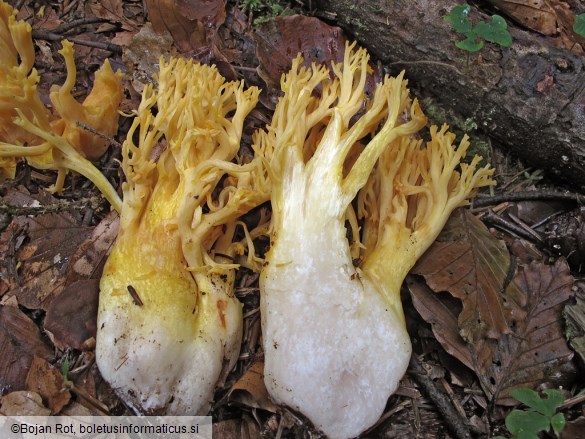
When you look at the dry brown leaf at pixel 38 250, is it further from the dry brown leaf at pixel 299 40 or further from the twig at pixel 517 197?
the twig at pixel 517 197

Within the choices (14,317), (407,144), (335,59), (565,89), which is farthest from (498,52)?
(14,317)

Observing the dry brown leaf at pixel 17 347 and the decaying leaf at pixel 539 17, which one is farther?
the decaying leaf at pixel 539 17

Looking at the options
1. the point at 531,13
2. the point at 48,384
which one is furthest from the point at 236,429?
the point at 531,13

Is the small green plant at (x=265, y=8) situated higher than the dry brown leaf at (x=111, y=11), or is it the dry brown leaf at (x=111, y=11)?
the small green plant at (x=265, y=8)

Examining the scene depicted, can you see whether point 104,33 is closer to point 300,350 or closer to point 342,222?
point 342,222

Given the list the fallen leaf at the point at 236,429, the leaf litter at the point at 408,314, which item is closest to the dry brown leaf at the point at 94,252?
the leaf litter at the point at 408,314

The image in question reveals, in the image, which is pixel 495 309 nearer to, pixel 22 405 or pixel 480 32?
pixel 480 32

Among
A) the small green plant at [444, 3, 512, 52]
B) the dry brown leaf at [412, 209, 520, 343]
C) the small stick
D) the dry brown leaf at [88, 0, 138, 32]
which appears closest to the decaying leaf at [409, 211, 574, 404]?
the dry brown leaf at [412, 209, 520, 343]

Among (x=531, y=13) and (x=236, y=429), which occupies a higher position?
(x=531, y=13)
